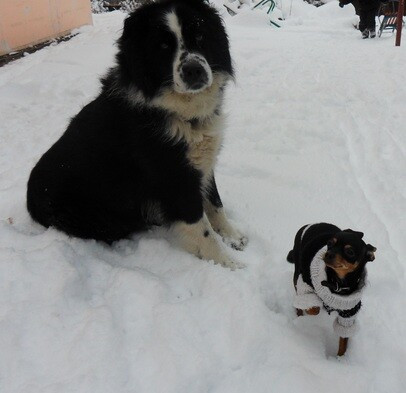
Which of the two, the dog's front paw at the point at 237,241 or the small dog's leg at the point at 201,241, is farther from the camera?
the dog's front paw at the point at 237,241

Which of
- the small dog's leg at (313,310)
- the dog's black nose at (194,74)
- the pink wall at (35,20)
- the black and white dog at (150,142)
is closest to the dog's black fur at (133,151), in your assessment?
the black and white dog at (150,142)

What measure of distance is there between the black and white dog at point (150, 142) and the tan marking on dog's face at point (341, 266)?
847 mm

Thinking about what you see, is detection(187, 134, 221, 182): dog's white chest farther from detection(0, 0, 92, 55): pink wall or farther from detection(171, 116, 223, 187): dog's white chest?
detection(0, 0, 92, 55): pink wall

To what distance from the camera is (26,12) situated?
7.48 metres

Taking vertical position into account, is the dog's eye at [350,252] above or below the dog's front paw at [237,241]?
above

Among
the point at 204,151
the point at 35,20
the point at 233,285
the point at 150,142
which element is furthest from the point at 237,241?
the point at 35,20

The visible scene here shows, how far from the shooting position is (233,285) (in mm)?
2215

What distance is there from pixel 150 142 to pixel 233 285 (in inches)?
38.2

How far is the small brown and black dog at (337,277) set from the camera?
1741mm

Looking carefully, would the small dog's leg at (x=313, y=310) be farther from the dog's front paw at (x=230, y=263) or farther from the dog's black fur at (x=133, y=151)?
the dog's black fur at (x=133, y=151)

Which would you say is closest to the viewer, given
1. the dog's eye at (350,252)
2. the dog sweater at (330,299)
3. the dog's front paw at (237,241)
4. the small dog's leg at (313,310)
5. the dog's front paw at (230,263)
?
the dog's eye at (350,252)

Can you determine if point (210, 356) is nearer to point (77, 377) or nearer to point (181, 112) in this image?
point (77, 377)

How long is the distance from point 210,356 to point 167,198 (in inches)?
39.9

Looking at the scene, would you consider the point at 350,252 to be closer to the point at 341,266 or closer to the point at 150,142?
the point at 341,266
